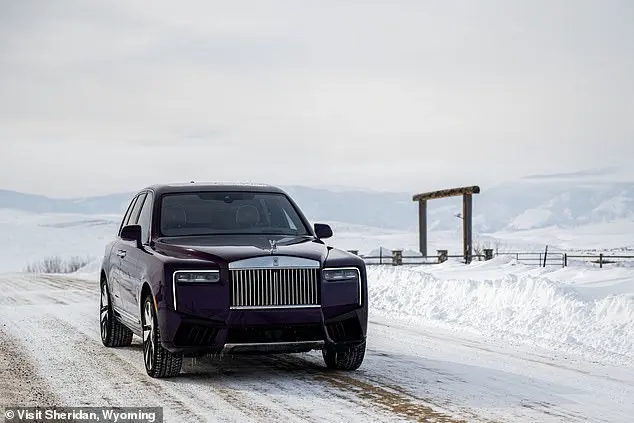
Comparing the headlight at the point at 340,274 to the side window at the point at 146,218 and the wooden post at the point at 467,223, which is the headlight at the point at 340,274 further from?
the wooden post at the point at 467,223

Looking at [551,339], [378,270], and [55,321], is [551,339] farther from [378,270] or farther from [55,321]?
[378,270]

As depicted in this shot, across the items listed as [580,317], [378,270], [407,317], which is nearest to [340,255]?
[580,317]

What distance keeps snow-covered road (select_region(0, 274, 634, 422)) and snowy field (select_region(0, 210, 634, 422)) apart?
0.01 metres

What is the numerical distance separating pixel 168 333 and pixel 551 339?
5.75 meters

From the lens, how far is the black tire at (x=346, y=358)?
8531 mm

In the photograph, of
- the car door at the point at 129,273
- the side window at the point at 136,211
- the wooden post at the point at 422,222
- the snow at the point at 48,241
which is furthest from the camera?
the snow at the point at 48,241

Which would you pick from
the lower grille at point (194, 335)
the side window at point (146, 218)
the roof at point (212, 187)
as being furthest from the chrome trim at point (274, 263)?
the roof at point (212, 187)

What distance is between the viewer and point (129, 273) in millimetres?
9461

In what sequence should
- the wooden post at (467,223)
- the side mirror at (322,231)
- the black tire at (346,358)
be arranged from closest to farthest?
the black tire at (346,358) < the side mirror at (322,231) < the wooden post at (467,223)

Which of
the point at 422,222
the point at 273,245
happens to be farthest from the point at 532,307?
the point at 422,222

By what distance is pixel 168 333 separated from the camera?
25.6 ft

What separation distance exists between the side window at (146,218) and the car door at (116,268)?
355 millimetres

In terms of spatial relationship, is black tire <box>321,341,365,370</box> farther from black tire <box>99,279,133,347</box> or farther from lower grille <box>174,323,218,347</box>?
black tire <box>99,279,133,347</box>

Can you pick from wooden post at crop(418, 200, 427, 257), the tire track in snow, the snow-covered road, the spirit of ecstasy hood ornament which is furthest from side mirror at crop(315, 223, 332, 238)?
wooden post at crop(418, 200, 427, 257)
